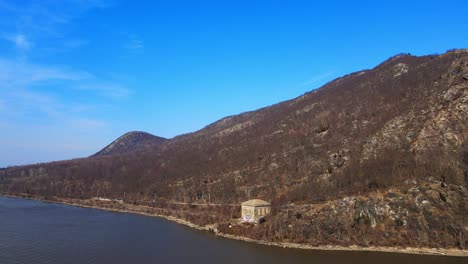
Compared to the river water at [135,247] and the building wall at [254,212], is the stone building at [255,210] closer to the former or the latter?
the building wall at [254,212]

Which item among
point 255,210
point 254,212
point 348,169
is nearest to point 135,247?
point 254,212

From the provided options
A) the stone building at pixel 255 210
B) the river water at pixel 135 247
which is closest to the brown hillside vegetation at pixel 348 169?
the stone building at pixel 255 210

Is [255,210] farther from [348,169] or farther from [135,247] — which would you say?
[135,247]

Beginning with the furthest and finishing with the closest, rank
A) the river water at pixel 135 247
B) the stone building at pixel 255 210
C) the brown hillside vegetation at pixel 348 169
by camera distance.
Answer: the stone building at pixel 255 210
the brown hillside vegetation at pixel 348 169
the river water at pixel 135 247

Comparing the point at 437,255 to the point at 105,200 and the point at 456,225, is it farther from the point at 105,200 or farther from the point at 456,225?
the point at 105,200

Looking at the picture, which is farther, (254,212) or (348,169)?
(348,169)

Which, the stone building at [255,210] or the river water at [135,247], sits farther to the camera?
the stone building at [255,210]
